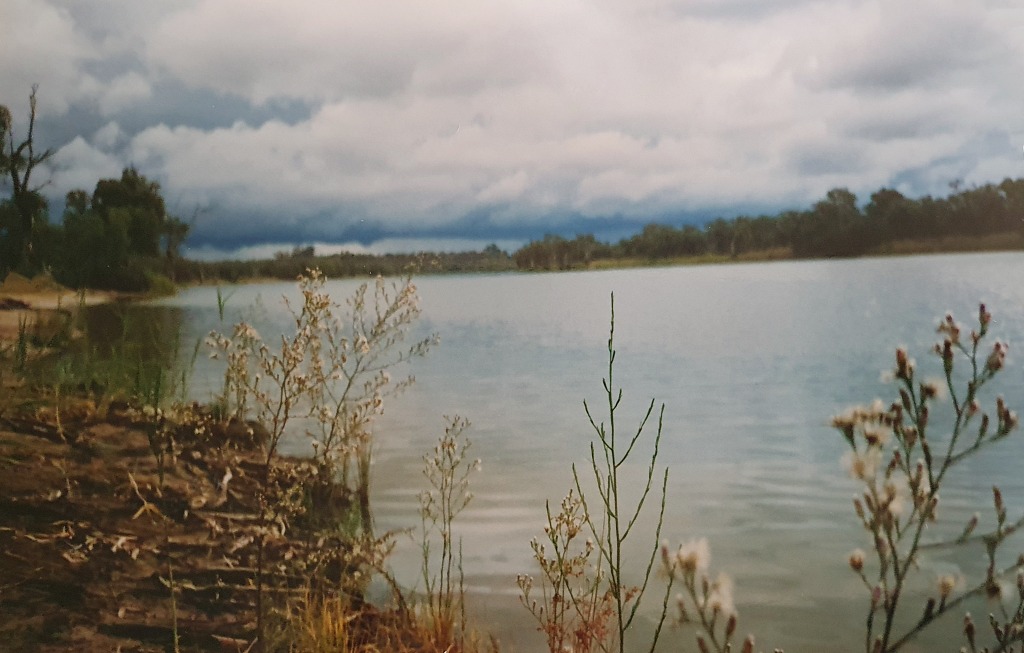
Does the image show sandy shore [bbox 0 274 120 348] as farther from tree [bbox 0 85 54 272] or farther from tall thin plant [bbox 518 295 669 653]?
tall thin plant [bbox 518 295 669 653]

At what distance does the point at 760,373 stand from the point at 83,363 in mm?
2448

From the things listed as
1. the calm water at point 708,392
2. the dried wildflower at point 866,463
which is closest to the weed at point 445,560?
the calm water at point 708,392

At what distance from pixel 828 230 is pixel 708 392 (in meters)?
0.75

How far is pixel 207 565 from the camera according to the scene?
1949mm

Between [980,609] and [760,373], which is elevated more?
[760,373]

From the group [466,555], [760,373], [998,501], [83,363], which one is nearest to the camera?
[998,501]

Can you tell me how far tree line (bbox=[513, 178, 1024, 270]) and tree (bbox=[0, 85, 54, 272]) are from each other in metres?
1.66

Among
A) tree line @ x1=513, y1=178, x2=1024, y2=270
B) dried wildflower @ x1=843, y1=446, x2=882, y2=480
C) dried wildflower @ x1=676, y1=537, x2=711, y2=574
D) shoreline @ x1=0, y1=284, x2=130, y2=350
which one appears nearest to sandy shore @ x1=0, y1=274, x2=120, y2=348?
shoreline @ x1=0, y1=284, x2=130, y2=350

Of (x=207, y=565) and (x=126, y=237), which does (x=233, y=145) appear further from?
(x=207, y=565)

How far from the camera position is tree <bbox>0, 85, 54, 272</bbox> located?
101 inches

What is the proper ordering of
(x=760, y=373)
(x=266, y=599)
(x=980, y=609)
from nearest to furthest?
(x=266, y=599)
(x=980, y=609)
(x=760, y=373)

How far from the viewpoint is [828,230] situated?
9.11ft

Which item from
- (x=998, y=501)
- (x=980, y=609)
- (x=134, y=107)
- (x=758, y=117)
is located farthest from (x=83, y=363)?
(x=980, y=609)

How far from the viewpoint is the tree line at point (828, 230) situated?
261cm
